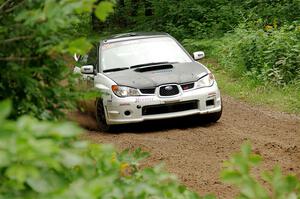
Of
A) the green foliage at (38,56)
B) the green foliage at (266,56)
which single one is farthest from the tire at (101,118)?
the green foliage at (38,56)

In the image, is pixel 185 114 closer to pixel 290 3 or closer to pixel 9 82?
pixel 9 82

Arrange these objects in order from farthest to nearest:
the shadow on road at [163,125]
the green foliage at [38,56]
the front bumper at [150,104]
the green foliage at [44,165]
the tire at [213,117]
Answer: the tire at [213,117]
the shadow on road at [163,125]
the front bumper at [150,104]
the green foliage at [38,56]
the green foliage at [44,165]

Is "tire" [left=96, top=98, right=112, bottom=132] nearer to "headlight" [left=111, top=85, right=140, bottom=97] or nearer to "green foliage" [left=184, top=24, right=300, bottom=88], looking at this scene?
"headlight" [left=111, top=85, right=140, bottom=97]

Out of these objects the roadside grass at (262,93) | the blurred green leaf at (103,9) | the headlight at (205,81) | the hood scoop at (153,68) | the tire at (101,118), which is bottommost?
the roadside grass at (262,93)

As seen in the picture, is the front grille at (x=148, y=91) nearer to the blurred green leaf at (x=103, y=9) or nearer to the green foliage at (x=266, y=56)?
the green foliage at (x=266, y=56)

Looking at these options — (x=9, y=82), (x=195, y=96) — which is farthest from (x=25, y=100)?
(x=195, y=96)

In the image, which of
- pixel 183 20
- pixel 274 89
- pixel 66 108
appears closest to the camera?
pixel 66 108

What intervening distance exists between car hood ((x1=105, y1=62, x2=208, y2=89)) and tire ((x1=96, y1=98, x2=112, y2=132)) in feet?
1.66

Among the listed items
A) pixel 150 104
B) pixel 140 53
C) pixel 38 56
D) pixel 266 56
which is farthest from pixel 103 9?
pixel 266 56

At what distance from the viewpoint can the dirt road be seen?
7949 mm

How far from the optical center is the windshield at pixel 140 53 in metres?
11.1

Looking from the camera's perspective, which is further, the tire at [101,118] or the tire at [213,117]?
the tire at [213,117]

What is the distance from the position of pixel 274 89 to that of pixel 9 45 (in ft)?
38.4

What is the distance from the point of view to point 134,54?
Result: 11.3 m
